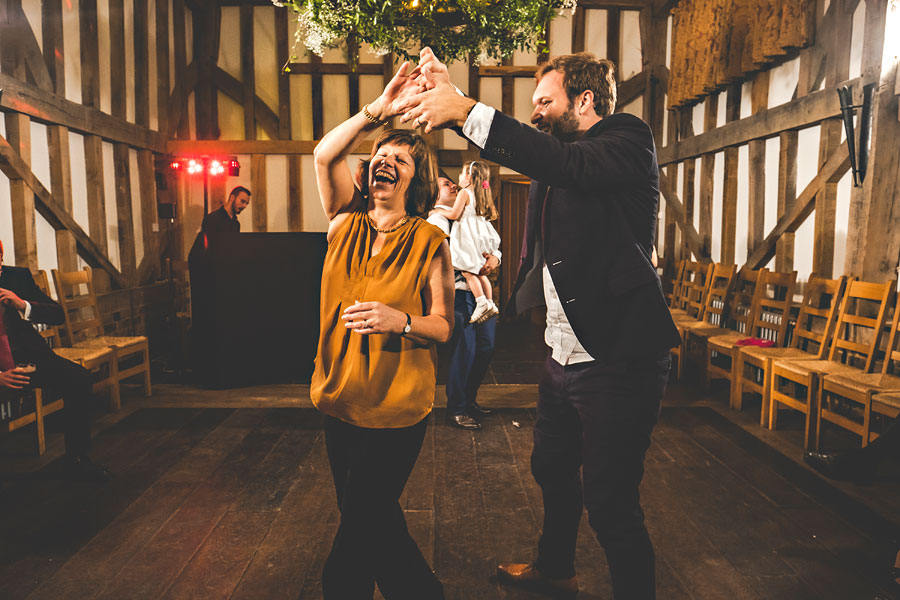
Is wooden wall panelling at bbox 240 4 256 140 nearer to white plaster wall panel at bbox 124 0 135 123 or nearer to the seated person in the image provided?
white plaster wall panel at bbox 124 0 135 123

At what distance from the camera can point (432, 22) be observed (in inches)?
116

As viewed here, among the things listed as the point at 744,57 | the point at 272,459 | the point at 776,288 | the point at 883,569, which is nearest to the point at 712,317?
the point at 776,288

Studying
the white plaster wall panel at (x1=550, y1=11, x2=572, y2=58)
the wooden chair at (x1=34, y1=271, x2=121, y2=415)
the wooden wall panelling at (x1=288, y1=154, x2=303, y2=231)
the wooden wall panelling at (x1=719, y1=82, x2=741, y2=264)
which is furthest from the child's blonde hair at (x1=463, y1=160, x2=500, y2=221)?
the white plaster wall panel at (x1=550, y1=11, x2=572, y2=58)

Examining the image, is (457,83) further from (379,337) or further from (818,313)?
(379,337)

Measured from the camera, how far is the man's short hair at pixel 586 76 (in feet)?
5.38

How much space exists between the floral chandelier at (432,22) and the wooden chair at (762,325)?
2.66 meters

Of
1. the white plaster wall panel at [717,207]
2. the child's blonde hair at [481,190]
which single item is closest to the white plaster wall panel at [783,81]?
the white plaster wall panel at [717,207]

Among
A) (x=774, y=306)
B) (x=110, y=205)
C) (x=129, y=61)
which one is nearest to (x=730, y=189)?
(x=774, y=306)

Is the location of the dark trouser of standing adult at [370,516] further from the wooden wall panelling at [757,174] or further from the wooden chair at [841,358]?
the wooden wall panelling at [757,174]

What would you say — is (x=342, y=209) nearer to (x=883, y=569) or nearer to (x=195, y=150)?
(x=883, y=569)

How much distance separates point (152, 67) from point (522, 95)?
4500 millimetres

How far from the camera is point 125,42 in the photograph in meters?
6.16

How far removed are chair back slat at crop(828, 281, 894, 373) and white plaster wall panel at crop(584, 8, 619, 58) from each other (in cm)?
520

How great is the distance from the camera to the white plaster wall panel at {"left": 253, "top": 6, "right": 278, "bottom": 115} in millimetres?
7812
